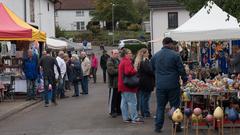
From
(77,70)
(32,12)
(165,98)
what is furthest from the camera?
(32,12)

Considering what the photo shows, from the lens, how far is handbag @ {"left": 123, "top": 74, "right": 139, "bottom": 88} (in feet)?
43.4

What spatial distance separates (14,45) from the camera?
2312cm

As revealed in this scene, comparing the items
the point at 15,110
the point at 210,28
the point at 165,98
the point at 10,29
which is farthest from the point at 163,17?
the point at 165,98

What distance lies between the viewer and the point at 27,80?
20422 millimetres

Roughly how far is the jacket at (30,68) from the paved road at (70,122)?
1.58 metres

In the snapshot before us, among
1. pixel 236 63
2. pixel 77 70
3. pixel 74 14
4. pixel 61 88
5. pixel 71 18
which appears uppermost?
pixel 74 14

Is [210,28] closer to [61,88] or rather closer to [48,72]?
[48,72]

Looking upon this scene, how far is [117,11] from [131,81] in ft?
232

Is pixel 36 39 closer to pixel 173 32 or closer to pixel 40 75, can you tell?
pixel 40 75

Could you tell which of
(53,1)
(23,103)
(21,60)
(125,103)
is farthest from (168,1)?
(125,103)

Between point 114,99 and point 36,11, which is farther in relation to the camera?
point 36,11

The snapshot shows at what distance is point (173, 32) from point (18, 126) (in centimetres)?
499

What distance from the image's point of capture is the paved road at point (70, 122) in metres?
12.5

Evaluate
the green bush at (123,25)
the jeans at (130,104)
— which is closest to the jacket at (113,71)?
the jeans at (130,104)
